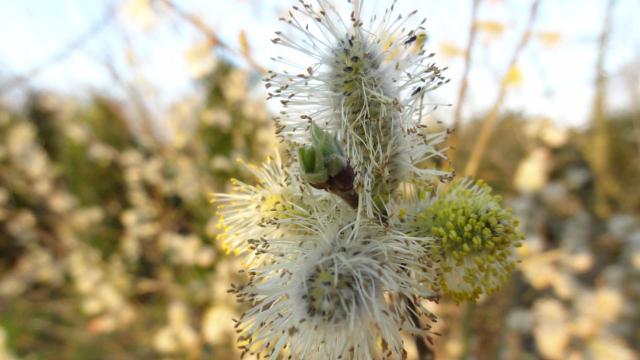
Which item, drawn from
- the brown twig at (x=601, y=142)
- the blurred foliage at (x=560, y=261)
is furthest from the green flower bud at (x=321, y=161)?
the brown twig at (x=601, y=142)

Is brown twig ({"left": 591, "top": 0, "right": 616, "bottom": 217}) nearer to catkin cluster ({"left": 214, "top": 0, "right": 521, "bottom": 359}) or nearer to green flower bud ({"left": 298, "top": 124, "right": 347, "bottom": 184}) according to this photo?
catkin cluster ({"left": 214, "top": 0, "right": 521, "bottom": 359})

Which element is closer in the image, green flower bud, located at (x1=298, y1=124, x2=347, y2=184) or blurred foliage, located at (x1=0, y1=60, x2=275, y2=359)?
green flower bud, located at (x1=298, y1=124, x2=347, y2=184)

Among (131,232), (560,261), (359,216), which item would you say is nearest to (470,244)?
(359,216)

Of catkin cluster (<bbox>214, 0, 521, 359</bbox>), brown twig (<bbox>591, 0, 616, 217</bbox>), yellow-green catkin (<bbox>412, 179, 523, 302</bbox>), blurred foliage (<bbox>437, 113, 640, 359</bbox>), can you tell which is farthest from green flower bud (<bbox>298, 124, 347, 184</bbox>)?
brown twig (<bbox>591, 0, 616, 217</bbox>)

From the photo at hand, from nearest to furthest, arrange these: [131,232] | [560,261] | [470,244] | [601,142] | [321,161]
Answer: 1. [321,161]
2. [470,244]
3. [560,261]
4. [601,142]
5. [131,232]

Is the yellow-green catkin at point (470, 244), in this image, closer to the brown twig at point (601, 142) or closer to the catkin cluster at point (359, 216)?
the catkin cluster at point (359, 216)

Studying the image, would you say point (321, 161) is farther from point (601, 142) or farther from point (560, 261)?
point (601, 142)

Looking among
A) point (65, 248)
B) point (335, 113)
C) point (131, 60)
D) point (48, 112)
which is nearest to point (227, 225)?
point (335, 113)

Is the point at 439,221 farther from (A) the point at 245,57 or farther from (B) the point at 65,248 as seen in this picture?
(B) the point at 65,248
